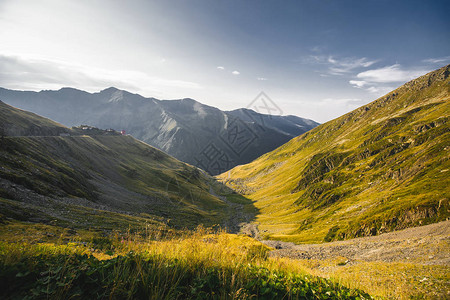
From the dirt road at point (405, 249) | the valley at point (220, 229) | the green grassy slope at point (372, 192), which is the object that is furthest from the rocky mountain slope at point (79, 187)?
the green grassy slope at point (372, 192)

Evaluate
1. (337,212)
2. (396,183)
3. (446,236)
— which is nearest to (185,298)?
(446,236)

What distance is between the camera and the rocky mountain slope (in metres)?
38.3

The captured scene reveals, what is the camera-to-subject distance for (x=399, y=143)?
346 feet

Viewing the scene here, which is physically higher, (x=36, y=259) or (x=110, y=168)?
(x=36, y=259)

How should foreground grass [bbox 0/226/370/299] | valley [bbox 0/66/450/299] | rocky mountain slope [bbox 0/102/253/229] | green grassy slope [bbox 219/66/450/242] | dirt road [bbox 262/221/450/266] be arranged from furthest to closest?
Result: green grassy slope [bbox 219/66/450/242], rocky mountain slope [bbox 0/102/253/229], dirt road [bbox 262/221/450/266], valley [bbox 0/66/450/299], foreground grass [bbox 0/226/370/299]

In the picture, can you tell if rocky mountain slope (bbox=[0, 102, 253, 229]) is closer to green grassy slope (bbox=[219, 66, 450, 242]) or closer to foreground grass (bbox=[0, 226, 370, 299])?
foreground grass (bbox=[0, 226, 370, 299])

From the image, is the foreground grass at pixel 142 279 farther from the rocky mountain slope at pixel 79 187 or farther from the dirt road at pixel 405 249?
the dirt road at pixel 405 249

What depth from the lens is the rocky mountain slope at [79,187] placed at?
38.3 meters

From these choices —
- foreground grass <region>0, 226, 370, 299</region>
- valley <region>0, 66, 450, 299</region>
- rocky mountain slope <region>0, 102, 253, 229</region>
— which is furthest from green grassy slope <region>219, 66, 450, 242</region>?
foreground grass <region>0, 226, 370, 299</region>

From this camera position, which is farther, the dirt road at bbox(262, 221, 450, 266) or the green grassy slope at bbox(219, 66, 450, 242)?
the green grassy slope at bbox(219, 66, 450, 242)

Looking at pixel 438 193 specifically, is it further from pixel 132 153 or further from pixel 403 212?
pixel 132 153

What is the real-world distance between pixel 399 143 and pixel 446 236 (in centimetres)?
9793

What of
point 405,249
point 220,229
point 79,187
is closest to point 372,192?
point 405,249

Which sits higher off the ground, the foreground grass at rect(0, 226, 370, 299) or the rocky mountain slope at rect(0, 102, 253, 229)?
the foreground grass at rect(0, 226, 370, 299)
